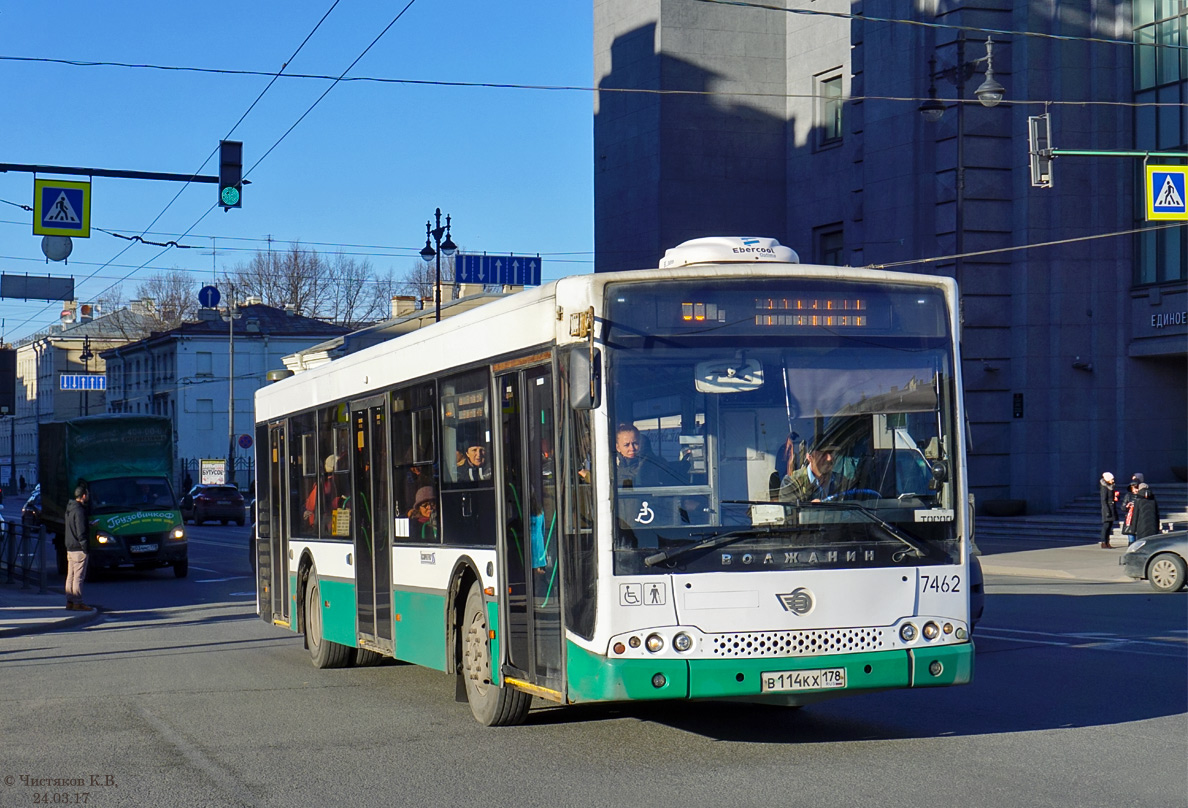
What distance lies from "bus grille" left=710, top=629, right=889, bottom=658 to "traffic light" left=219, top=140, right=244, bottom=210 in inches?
526

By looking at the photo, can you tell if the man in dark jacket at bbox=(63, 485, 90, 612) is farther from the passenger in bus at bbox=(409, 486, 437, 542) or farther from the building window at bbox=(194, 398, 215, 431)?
the building window at bbox=(194, 398, 215, 431)

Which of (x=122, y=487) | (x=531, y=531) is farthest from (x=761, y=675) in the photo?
(x=122, y=487)

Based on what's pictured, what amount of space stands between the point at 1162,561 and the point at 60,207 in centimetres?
1653

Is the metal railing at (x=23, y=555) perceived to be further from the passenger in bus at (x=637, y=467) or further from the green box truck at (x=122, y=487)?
the passenger in bus at (x=637, y=467)

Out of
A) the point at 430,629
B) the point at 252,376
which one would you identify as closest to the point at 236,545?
the point at 430,629

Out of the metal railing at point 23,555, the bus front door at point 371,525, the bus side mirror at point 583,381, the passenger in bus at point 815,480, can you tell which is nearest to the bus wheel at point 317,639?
the bus front door at point 371,525

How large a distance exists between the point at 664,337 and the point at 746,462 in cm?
84

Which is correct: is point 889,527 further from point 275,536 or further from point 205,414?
point 205,414

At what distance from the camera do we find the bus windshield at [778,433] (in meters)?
7.83

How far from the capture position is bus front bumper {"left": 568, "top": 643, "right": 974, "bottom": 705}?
773 centimetres

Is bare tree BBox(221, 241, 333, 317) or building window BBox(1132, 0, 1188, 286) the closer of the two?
building window BBox(1132, 0, 1188, 286)

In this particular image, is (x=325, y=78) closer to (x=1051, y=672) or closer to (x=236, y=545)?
(x=1051, y=672)

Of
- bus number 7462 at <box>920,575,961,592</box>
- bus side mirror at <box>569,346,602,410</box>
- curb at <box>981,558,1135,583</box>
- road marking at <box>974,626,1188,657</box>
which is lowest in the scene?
curb at <box>981,558,1135,583</box>

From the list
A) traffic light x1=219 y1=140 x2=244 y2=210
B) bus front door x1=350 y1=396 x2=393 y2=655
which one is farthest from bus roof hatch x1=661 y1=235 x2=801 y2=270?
traffic light x1=219 y1=140 x2=244 y2=210
